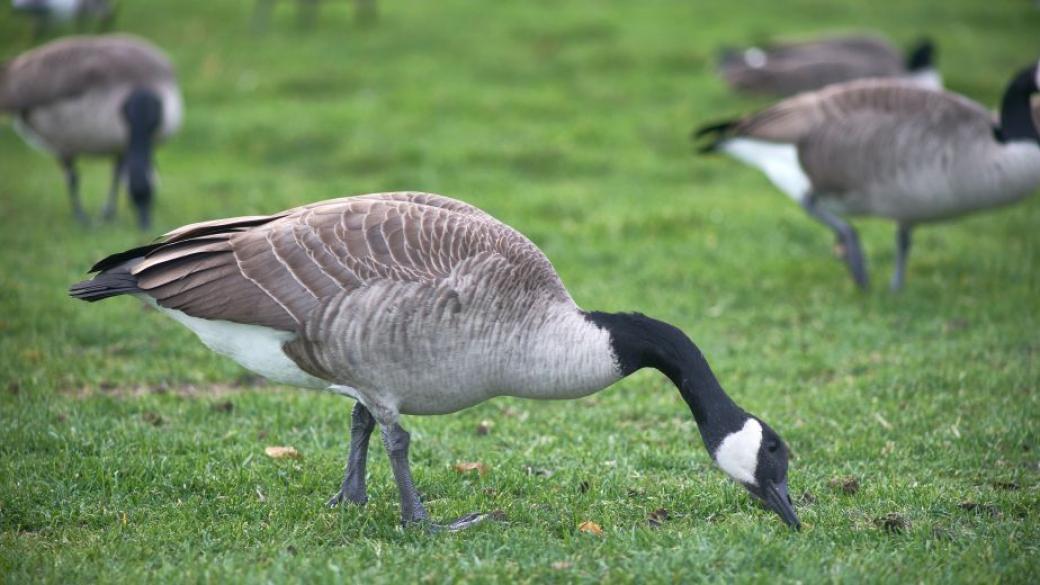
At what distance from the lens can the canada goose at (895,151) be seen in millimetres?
8625

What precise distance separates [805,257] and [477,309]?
→ 6236 millimetres

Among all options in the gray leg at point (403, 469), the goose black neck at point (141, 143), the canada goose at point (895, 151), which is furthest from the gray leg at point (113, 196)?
the gray leg at point (403, 469)

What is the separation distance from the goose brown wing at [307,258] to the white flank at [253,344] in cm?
10

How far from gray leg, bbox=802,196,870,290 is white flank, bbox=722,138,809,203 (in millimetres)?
169

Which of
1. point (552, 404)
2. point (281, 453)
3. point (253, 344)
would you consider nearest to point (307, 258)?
point (253, 344)

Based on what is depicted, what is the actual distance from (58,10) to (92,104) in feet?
22.0

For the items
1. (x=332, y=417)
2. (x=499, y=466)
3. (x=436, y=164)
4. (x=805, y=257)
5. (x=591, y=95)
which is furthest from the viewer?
(x=591, y=95)

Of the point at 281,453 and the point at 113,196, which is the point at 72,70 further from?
the point at 281,453

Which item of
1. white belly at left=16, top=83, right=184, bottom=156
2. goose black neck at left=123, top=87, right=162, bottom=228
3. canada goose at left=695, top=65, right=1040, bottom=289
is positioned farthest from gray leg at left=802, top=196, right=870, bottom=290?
white belly at left=16, top=83, right=184, bottom=156

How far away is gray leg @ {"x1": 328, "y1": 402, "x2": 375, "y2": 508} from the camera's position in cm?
528

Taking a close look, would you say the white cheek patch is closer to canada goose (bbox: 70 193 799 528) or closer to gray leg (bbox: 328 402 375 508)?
canada goose (bbox: 70 193 799 528)

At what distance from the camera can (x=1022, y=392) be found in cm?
683

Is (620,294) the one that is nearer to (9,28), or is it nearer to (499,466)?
(499,466)

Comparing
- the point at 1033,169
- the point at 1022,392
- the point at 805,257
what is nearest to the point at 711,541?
the point at 1022,392
